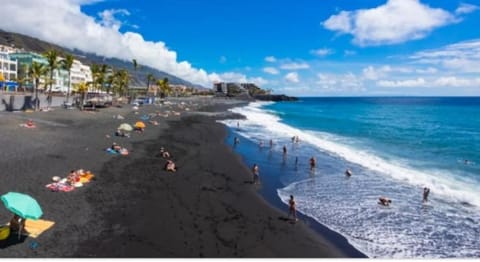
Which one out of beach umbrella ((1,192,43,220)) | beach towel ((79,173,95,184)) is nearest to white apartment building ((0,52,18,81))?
beach towel ((79,173,95,184))

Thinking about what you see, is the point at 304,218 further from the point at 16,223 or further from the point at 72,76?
the point at 72,76

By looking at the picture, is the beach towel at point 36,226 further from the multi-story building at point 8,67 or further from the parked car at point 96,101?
the multi-story building at point 8,67

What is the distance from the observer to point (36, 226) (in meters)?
11.9

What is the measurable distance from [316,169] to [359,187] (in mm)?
4988

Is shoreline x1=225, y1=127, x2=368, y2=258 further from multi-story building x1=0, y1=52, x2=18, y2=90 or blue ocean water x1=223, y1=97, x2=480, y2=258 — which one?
multi-story building x1=0, y1=52, x2=18, y2=90

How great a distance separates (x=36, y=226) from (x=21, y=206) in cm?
128

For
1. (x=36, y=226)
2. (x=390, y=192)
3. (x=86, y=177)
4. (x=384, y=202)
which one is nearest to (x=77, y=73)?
(x=86, y=177)

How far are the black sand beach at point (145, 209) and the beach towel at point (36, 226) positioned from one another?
250 millimetres

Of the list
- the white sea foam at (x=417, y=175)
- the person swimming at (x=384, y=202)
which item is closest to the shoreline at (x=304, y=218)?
the person swimming at (x=384, y=202)

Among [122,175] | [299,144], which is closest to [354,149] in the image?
[299,144]

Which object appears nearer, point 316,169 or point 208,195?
point 208,195

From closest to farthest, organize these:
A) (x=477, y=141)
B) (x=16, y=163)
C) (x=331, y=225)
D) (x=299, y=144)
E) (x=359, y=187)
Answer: (x=331, y=225) → (x=16, y=163) → (x=359, y=187) → (x=299, y=144) → (x=477, y=141)

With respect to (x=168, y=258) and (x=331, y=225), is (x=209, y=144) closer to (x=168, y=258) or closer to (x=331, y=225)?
(x=331, y=225)

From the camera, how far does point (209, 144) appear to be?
1379 inches
